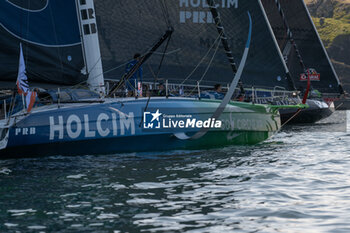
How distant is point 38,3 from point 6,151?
378 cm

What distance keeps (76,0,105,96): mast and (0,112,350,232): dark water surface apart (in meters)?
2.50

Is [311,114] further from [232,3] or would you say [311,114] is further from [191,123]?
[191,123]

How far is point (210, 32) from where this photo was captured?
62.2 feet

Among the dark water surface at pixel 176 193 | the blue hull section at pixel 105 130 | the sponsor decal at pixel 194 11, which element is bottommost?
the dark water surface at pixel 176 193

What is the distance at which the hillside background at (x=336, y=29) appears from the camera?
86.9m

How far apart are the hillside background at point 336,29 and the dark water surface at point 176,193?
7408 centimetres

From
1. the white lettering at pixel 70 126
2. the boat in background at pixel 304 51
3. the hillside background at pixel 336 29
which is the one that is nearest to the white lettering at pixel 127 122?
the white lettering at pixel 70 126

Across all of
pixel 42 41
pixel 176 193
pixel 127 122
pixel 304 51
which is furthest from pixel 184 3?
pixel 304 51

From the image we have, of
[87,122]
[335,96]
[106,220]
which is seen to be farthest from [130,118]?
[335,96]

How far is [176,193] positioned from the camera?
6746 mm

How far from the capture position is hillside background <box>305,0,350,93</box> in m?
86.9

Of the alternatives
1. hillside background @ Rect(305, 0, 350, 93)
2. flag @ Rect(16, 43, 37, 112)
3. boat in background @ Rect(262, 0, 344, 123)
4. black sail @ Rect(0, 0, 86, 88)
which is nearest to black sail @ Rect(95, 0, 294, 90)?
black sail @ Rect(0, 0, 86, 88)

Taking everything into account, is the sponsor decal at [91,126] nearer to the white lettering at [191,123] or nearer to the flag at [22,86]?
the flag at [22,86]

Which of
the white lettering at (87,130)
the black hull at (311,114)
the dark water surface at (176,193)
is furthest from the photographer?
the black hull at (311,114)
